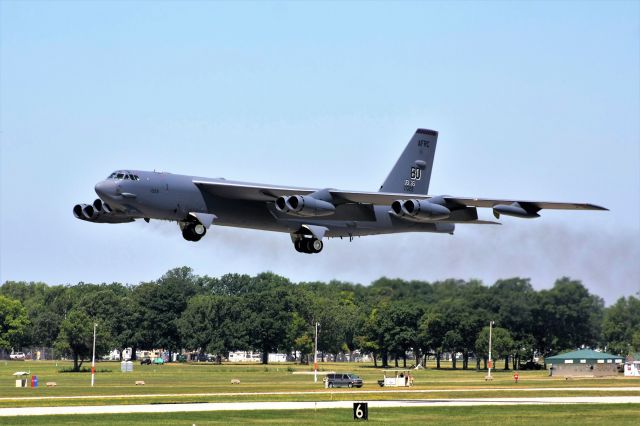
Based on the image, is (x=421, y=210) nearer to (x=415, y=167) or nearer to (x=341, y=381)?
(x=415, y=167)

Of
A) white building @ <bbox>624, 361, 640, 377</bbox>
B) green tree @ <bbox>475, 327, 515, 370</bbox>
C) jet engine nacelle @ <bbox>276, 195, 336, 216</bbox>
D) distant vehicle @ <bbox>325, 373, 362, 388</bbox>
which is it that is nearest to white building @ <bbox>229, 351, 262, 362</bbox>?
green tree @ <bbox>475, 327, 515, 370</bbox>

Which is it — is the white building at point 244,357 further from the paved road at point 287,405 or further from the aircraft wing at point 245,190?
the aircraft wing at point 245,190

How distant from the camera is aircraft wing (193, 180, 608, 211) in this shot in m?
52.3

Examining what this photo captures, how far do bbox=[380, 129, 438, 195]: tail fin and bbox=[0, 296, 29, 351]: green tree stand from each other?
10286 cm

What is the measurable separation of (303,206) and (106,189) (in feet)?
31.3

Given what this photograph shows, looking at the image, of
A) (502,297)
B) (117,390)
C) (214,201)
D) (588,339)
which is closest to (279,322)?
(502,297)

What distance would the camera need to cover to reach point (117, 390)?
77.1m

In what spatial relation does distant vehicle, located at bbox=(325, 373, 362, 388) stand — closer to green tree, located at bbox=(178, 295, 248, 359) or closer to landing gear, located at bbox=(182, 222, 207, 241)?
landing gear, located at bbox=(182, 222, 207, 241)

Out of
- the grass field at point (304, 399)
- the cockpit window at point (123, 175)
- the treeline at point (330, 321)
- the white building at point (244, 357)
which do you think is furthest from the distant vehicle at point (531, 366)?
the cockpit window at point (123, 175)

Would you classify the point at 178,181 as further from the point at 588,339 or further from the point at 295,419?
the point at 588,339

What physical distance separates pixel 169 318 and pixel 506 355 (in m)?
55.8

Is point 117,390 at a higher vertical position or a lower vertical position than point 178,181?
lower

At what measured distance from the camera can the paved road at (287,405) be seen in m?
52.5

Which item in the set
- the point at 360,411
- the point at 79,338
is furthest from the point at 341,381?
the point at 79,338
